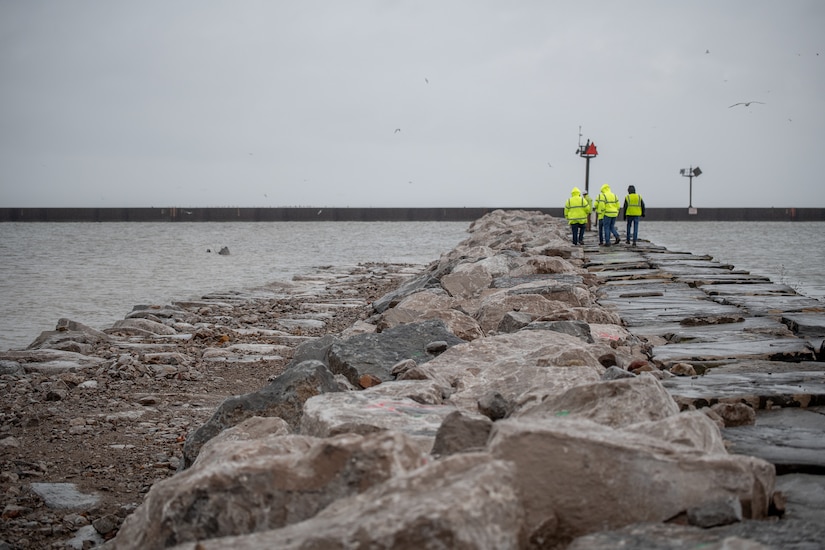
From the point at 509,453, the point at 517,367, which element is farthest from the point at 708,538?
the point at 517,367

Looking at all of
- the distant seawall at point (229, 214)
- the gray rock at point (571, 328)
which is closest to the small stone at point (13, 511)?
the gray rock at point (571, 328)

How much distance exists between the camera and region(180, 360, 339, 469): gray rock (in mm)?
3943

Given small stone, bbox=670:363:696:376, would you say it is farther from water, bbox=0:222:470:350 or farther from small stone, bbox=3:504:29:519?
water, bbox=0:222:470:350

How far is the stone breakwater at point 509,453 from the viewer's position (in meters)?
2.08

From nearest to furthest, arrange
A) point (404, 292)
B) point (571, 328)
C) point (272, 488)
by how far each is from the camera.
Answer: point (272, 488), point (571, 328), point (404, 292)

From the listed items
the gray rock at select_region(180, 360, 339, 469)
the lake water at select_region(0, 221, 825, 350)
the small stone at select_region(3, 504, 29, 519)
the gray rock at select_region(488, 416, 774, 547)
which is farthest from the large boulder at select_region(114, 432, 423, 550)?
the lake water at select_region(0, 221, 825, 350)

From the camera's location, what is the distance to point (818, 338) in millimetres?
5621

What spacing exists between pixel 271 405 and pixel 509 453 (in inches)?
75.5

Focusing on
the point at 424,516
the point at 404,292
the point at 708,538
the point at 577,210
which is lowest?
the point at 404,292

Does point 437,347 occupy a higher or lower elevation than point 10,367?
higher

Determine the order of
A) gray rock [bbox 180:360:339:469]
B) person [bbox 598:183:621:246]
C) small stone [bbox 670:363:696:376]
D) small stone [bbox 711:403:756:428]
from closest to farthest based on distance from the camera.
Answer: small stone [bbox 711:403:756:428], gray rock [bbox 180:360:339:469], small stone [bbox 670:363:696:376], person [bbox 598:183:621:246]

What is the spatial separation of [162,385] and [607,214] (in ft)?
43.5

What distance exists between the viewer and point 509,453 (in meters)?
2.27

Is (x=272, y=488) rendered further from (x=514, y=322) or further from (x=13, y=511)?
(x=514, y=322)
